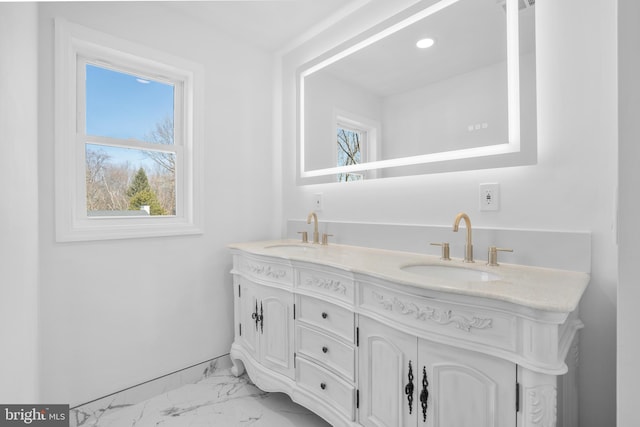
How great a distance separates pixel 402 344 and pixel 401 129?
112 centimetres

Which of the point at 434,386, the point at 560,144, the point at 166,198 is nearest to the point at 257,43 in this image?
the point at 166,198

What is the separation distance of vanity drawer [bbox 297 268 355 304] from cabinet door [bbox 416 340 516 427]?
34 cm

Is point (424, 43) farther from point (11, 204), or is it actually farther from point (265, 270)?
point (11, 204)

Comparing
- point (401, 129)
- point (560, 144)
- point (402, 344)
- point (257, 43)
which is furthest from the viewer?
point (257, 43)

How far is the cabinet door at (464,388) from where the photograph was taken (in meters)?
0.81

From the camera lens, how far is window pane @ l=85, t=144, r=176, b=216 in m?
1.66

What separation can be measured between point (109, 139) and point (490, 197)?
2011mm

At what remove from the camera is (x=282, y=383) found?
59.0 inches

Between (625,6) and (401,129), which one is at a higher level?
(401,129)

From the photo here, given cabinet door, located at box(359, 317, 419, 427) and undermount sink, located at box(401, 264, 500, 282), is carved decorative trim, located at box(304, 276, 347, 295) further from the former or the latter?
undermount sink, located at box(401, 264, 500, 282)

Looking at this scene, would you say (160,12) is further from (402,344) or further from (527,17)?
(402,344)

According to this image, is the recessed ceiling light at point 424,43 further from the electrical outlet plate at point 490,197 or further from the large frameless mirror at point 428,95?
the electrical outlet plate at point 490,197

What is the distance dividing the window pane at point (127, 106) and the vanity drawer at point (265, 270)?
3.09ft

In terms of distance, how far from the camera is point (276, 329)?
→ 1.55 metres
